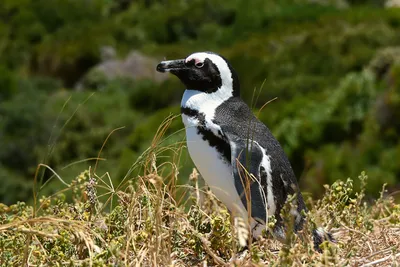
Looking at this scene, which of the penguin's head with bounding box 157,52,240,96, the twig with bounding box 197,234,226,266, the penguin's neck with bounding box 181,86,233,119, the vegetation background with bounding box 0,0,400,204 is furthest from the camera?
the vegetation background with bounding box 0,0,400,204

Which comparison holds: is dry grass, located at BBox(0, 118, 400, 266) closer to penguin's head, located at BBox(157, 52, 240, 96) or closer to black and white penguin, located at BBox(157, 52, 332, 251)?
black and white penguin, located at BBox(157, 52, 332, 251)

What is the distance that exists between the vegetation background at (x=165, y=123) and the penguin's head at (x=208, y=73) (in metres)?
0.39

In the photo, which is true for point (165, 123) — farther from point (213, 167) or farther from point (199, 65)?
point (199, 65)

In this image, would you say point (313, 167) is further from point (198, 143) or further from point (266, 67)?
point (266, 67)

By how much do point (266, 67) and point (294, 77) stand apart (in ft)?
4.02

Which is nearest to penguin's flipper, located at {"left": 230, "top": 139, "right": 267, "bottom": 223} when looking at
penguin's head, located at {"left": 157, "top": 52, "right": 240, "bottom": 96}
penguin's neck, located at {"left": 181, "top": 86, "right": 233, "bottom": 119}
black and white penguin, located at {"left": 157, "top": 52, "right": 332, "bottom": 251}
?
black and white penguin, located at {"left": 157, "top": 52, "right": 332, "bottom": 251}

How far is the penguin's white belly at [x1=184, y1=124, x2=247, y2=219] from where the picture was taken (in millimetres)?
4051

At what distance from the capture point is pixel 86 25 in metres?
32.6

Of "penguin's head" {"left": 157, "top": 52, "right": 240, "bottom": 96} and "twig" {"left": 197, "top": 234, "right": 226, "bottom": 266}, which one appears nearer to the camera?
"twig" {"left": 197, "top": 234, "right": 226, "bottom": 266}

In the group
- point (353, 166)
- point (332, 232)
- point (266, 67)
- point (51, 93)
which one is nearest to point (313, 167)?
point (353, 166)

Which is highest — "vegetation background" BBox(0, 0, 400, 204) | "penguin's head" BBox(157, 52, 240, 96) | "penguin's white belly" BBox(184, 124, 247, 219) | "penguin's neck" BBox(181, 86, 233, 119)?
"penguin's head" BBox(157, 52, 240, 96)

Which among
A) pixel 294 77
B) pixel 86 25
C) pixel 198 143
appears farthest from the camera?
pixel 86 25

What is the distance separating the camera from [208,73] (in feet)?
14.5

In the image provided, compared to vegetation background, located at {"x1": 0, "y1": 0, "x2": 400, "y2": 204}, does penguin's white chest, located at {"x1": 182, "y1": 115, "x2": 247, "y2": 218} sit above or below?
above
